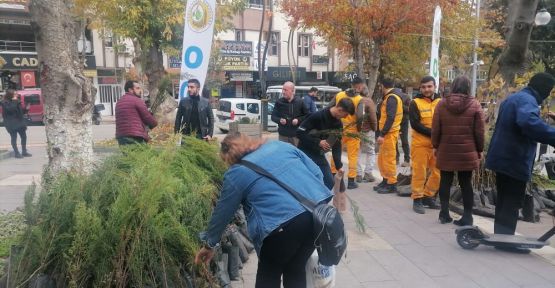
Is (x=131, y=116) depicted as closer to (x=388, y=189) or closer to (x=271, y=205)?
(x=388, y=189)

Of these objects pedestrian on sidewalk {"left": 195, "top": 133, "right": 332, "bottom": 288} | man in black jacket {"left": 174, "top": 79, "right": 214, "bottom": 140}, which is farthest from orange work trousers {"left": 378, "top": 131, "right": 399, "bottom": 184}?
pedestrian on sidewalk {"left": 195, "top": 133, "right": 332, "bottom": 288}

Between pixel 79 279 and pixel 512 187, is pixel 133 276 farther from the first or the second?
pixel 512 187

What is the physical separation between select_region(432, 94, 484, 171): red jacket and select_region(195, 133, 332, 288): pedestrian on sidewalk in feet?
9.17

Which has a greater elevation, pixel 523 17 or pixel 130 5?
pixel 130 5

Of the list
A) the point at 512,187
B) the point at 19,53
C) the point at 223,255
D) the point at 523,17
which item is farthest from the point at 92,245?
the point at 19,53

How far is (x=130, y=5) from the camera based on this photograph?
12016mm

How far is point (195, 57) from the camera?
23.6 feet

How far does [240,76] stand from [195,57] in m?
28.7

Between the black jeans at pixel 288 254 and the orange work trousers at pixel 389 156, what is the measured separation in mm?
4322

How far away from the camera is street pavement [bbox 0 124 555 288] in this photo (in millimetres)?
3867

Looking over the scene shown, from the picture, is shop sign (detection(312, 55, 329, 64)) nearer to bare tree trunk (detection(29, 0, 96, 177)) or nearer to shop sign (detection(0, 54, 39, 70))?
shop sign (detection(0, 54, 39, 70))

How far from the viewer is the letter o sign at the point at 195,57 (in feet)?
23.5

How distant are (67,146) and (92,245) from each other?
254 centimetres

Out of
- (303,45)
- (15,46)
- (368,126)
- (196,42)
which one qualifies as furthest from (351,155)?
(303,45)
